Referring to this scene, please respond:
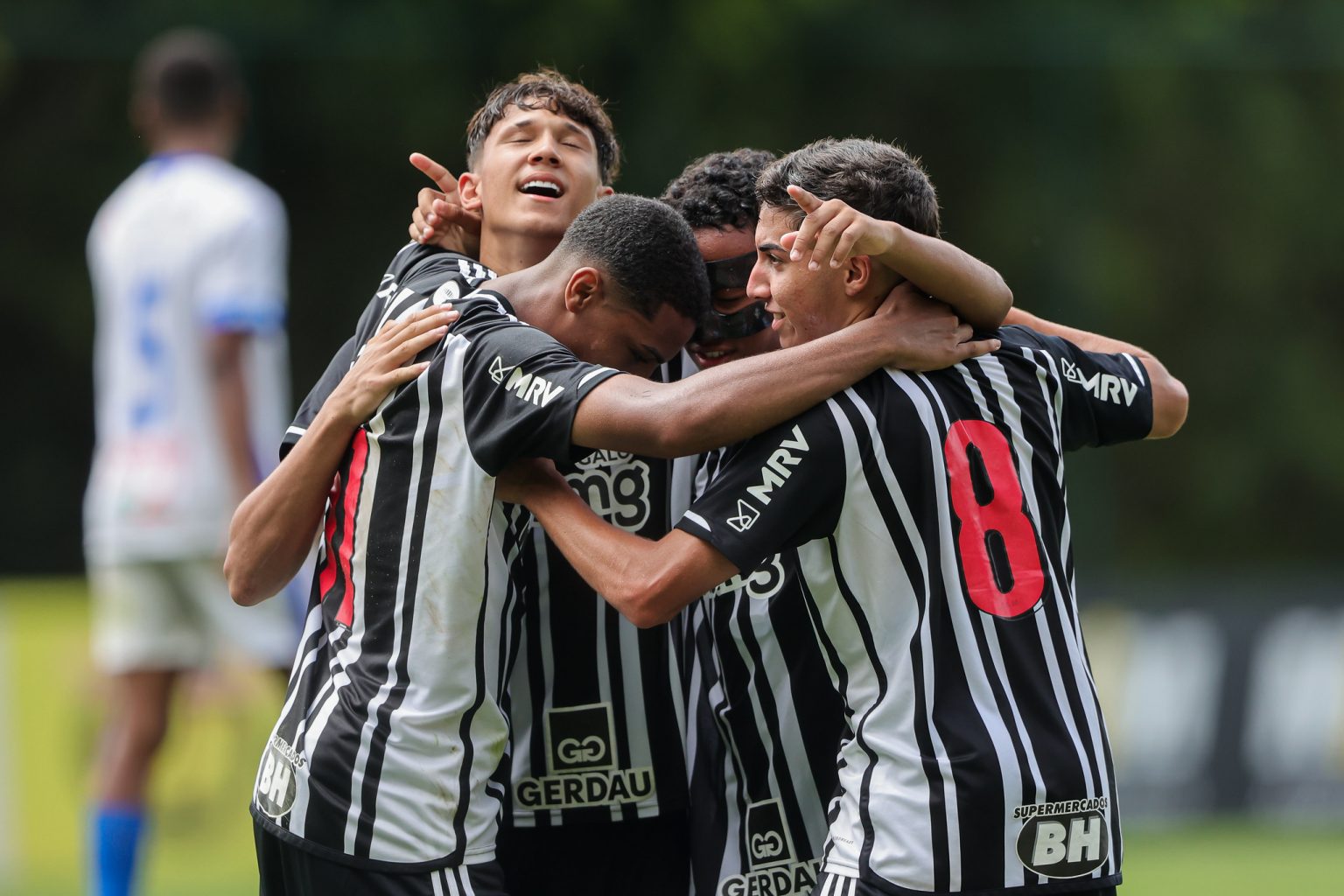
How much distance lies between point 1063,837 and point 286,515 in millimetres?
1530

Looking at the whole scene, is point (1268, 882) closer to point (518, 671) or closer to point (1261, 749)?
point (1261, 749)

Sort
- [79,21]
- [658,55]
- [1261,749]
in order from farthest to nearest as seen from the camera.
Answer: [658,55] → [79,21] → [1261,749]

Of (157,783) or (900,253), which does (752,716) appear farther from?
(157,783)

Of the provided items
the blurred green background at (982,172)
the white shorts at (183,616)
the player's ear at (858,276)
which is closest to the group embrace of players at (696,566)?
the player's ear at (858,276)

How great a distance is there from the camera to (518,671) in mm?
3438

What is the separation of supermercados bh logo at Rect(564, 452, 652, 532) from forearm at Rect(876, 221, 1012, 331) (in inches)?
30.6

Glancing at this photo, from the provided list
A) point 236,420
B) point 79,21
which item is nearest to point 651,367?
point 236,420

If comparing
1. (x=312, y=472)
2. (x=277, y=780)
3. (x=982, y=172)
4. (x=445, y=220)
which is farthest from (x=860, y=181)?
(x=982, y=172)

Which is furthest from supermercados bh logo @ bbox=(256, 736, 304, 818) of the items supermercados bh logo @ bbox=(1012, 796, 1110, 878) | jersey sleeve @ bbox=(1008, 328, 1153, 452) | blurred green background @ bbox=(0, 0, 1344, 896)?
blurred green background @ bbox=(0, 0, 1344, 896)

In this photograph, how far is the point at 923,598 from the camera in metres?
2.85

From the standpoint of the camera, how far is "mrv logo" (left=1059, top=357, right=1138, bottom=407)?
125 inches

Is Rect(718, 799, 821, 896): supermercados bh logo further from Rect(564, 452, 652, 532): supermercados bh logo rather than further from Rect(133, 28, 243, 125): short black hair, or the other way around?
Rect(133, 28, 243, 125): short black hair

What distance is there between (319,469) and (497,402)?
0.44m

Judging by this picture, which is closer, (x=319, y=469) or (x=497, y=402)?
(x=497, y=402)
